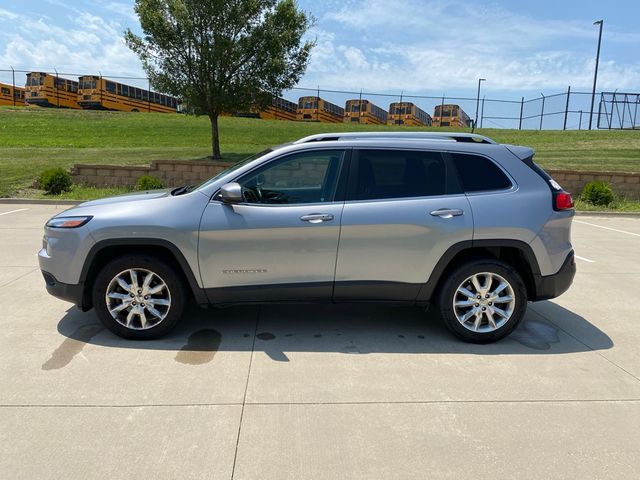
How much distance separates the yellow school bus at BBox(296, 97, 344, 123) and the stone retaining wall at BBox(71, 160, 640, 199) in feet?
79.3

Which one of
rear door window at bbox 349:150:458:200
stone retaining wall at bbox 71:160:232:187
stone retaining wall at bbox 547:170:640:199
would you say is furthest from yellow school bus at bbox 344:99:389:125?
rear door window at bbox 349:150:458:200

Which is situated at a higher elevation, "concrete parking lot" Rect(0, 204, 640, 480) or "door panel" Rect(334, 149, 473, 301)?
"door panel" Rect(334, 149, 473, 301)

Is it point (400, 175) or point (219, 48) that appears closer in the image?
point (400, 175)

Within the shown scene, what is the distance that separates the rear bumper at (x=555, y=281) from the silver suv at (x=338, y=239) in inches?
0.4

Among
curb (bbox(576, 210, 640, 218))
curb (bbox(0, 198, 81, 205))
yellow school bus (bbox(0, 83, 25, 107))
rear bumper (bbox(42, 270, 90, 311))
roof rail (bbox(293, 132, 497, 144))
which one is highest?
yellow school bus (bbox(0, 83, 25, 107))

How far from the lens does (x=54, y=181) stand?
12.9 meters

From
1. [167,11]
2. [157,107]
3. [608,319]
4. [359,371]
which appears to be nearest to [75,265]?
[359,371]

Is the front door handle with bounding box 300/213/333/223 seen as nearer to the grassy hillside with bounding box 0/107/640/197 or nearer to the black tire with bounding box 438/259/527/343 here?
the black tire with bounding box 438/259/527/343

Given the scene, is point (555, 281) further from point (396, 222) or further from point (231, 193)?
point (231, 193)

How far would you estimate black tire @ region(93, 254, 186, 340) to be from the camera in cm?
398

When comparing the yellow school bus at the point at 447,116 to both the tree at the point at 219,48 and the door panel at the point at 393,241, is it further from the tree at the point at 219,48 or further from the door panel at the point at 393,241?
the door panel at the point at 393,241

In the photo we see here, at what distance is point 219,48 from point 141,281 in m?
12.5

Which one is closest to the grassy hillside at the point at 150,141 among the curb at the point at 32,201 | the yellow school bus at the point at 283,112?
the curb at the point at 32,201

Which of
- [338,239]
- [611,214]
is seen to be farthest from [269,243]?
[611,214]
